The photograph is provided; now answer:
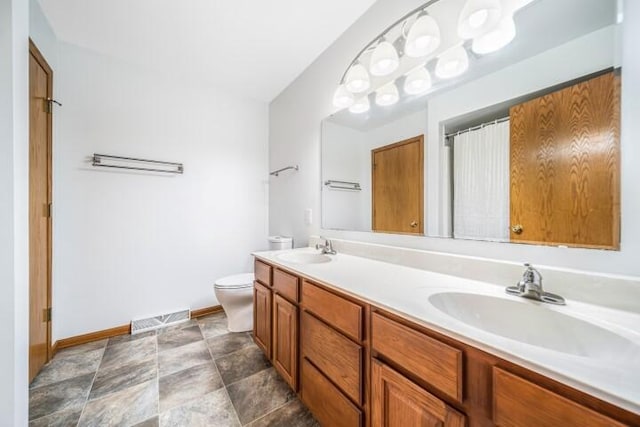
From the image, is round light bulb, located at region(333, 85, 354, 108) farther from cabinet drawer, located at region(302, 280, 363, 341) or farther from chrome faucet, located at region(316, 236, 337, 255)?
cabinet drawer, located at region(302, 280, 363, 341)

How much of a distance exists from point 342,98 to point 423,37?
0.66 m

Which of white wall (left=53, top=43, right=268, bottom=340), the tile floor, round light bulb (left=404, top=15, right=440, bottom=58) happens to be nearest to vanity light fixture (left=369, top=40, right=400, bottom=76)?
round light bulb (left=404, top=15, right=440, bottom=58)

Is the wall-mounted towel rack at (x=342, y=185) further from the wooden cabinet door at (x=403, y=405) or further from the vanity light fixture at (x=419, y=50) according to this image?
the wooden cabinet door at (x=403, y=405)

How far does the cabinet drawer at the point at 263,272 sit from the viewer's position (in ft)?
5.15

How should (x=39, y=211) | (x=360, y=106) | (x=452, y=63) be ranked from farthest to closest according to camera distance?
1. (x=360, y=106)
2. (x=39, y=211)
3. (x=452, y=63)

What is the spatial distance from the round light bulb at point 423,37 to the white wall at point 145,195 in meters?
1.96

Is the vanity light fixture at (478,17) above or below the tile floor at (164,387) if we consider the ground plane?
above

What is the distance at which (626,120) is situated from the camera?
0.75m

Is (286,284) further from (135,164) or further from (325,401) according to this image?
(135,164)

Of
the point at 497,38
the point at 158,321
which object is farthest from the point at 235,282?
the point at 497,38

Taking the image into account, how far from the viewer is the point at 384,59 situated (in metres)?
1.43

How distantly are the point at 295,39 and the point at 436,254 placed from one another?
1899 mm

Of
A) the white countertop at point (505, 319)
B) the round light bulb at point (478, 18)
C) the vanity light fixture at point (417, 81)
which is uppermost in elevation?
the round light bulb at point (478, 18)

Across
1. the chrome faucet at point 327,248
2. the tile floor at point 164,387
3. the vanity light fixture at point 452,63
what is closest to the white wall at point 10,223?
the tile floor at point 164,387
